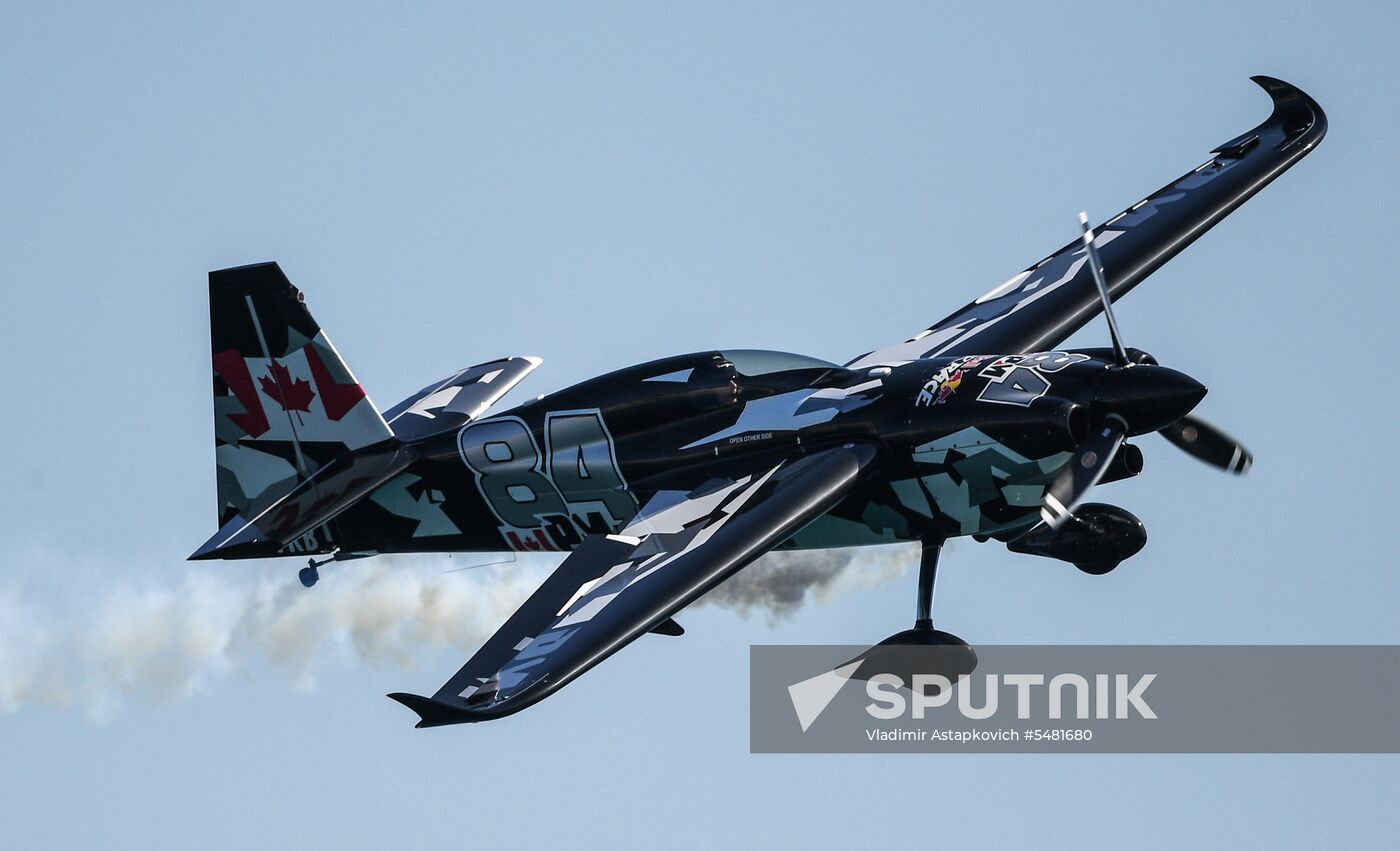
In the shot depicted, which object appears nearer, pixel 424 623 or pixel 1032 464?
pixel 1032 464

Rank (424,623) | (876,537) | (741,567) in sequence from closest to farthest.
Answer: (741,567), (876,537), (424,623)

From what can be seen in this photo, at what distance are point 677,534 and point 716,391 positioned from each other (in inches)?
101

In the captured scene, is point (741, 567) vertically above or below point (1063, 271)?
below

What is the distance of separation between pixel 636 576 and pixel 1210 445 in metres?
8.34

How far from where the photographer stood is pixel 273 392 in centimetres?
3328

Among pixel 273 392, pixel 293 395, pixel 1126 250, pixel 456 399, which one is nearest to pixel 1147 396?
pixel 1126 250

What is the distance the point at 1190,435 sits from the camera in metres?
32.1

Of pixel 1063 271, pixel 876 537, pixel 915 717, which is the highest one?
pixel 1063 271

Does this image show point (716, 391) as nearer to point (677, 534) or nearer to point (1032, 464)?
point (677, 534)

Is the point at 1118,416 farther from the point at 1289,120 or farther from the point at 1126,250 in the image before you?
the point at 1289,120

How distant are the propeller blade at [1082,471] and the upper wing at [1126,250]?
4798 millimetres

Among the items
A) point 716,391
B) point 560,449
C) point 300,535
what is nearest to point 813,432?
point 716,391

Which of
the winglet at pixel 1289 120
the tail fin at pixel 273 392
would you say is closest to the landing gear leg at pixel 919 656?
the tail fin at pixel 273 392

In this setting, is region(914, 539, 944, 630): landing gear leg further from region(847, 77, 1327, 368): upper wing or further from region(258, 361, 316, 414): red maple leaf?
region(258, 361, 316, 414): red maple leaf
